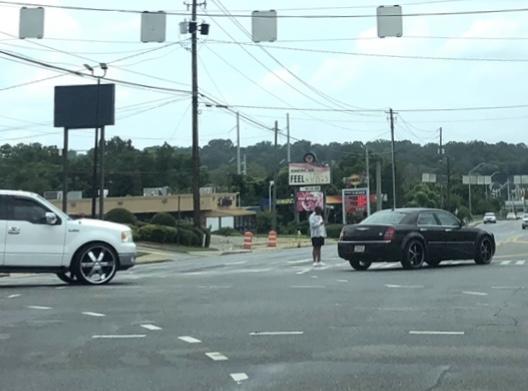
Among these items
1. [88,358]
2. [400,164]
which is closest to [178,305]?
[88,358]

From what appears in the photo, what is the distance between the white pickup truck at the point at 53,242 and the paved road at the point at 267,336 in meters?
0.47

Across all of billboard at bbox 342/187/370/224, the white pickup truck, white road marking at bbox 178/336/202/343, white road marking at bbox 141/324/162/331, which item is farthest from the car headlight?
billboard at bbox 342/187/370/224

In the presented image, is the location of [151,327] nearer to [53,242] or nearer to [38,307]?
[38,307]

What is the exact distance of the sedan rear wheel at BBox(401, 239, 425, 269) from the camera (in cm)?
1920

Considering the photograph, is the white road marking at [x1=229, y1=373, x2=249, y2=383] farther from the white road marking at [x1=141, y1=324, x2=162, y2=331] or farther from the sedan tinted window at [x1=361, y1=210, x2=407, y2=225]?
the sedan tinted window at [x1=361, y1=210, x2=407, y2=225]

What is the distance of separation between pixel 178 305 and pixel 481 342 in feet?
15.9

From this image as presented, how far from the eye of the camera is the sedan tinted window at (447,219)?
2041cm

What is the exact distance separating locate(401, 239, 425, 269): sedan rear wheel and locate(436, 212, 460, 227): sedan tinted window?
45.8 inches

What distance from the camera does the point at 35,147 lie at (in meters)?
101

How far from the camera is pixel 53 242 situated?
15.3 meters

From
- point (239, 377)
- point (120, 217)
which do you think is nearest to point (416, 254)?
point (239, 377)

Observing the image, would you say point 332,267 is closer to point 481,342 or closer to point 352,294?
point 352,294

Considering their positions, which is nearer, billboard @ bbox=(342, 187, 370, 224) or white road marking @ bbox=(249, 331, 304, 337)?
white road marking @ bbox=(249, 331, 304, 337)

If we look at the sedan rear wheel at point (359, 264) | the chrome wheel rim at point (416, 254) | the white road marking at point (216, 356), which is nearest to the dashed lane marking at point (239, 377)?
the white road marking at point (216, 356)
